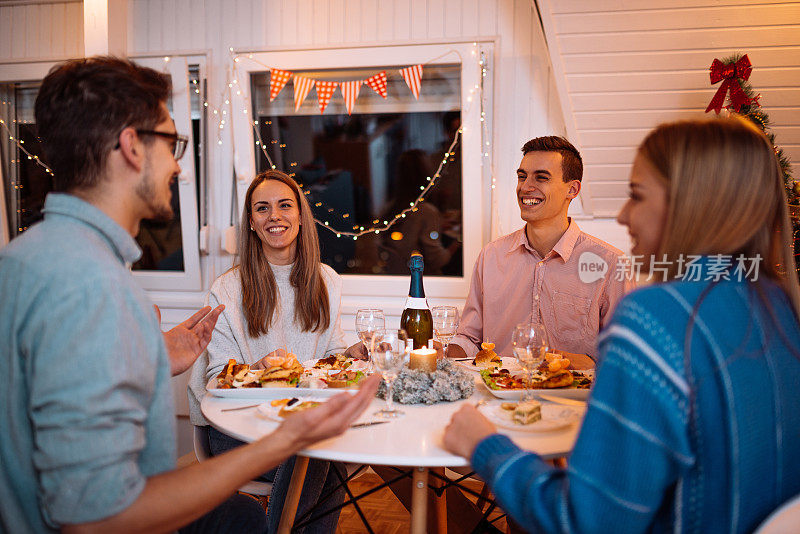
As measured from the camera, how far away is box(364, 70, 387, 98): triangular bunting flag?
135 inches

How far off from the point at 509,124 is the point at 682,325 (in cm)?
251

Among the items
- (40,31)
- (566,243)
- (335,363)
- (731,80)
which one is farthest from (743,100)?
(40,31)

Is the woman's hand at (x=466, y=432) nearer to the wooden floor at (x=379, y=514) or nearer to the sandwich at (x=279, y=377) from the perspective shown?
the sandwich at (x=279, y=377)

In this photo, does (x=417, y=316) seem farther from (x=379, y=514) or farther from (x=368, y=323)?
(x=379, y=514)

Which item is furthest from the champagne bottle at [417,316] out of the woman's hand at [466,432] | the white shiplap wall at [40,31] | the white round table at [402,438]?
the white shiplap wall at [40,31]

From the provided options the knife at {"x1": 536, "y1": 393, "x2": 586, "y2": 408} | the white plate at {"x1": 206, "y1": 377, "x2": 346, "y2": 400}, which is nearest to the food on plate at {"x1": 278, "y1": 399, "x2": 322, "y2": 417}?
the white plate at {"x1": 206, "y1": 377, "x2": 346, "y2": 400}

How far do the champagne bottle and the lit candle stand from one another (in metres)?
0.17

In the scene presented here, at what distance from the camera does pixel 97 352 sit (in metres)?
1.04

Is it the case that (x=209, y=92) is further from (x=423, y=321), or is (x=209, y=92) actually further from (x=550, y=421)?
(x=550, y=421)

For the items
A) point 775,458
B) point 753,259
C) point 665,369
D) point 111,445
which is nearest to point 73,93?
point 111,445

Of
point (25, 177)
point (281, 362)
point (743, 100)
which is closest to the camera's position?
point (281, 362)

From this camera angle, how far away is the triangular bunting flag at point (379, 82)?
3.44 metres

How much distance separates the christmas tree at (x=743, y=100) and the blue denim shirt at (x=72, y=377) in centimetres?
266

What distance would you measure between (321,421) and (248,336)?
1.34 meters
